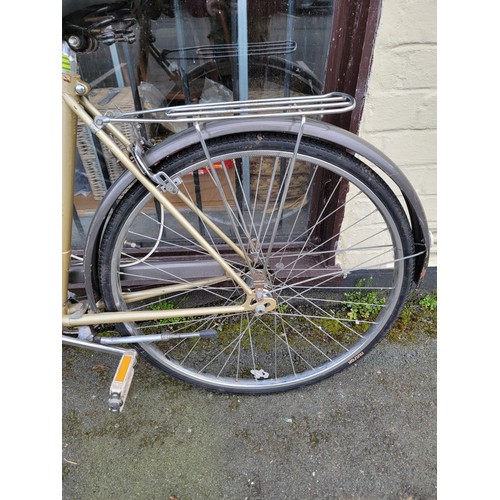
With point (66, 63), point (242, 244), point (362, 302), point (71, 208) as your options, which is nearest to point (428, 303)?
point (362, 302)

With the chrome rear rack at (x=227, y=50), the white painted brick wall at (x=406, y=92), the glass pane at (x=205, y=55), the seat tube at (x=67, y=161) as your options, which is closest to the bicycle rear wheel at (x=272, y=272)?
the seat tube at (x=67, y=161)

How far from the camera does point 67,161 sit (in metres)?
1.40

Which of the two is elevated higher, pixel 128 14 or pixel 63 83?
pixel 128 14

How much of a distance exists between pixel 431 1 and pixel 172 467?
2.00m

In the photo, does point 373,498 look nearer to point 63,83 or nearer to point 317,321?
point 317,321

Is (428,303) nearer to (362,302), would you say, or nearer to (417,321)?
(417,321)

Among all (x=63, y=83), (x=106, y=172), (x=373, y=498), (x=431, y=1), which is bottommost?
(x=373, y=498)

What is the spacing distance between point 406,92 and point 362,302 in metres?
1.07

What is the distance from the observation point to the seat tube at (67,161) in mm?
1334

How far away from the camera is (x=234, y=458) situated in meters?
1.68

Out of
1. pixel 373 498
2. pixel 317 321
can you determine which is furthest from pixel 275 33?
pixel 373 498

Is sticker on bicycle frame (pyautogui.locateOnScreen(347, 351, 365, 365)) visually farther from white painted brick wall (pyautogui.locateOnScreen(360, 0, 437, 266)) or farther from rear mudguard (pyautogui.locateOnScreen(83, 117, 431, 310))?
white painted brick wall (pyautogui.locateOnScreen(360, 0, 437, 266))

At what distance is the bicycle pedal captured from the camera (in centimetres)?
158

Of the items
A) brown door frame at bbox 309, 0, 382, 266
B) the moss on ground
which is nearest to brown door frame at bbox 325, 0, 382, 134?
brown door frame at bbox 309, 0, 382, 266
